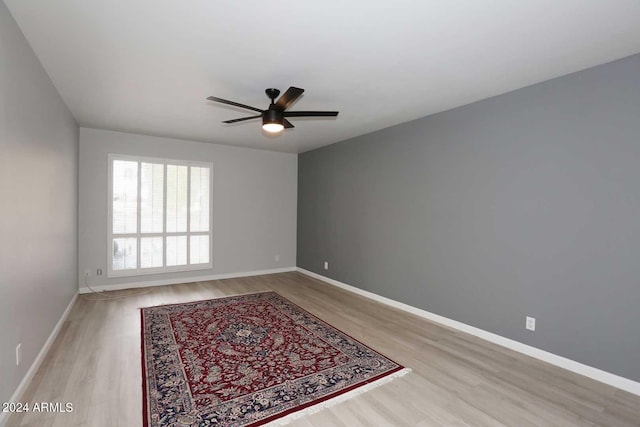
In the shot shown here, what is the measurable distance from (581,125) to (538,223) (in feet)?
3.05

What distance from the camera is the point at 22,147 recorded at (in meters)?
2.21

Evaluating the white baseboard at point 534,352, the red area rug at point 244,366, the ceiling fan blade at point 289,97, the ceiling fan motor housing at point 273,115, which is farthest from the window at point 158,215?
the white baseboard at point 534,352

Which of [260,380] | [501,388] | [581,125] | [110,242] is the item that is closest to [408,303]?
[501,388]

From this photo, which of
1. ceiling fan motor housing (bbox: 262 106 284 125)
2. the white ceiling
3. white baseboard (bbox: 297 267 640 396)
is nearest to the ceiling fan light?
ceiling fan motor housing (bbox: 262 106 284 125)

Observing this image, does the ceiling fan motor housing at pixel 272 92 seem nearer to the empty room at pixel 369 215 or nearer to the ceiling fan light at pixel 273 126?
the empty room at pixel 369 215

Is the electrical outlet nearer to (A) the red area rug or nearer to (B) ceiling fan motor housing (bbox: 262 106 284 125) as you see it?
(A) the red area rug

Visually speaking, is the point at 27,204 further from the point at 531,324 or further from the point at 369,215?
the point at 531,324

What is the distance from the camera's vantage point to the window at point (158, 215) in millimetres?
5066

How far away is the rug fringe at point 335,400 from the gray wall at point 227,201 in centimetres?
425

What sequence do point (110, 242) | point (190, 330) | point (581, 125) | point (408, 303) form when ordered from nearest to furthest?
point (581, 125), point (190, 330), point (408, 303), point (110, 242)

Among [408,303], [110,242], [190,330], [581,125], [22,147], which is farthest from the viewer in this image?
[110,242]

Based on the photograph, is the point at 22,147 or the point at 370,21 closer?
the point at 370,21

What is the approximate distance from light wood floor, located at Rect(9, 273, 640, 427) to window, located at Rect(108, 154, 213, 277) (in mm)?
1540

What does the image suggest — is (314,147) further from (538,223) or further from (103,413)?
(103,413)
